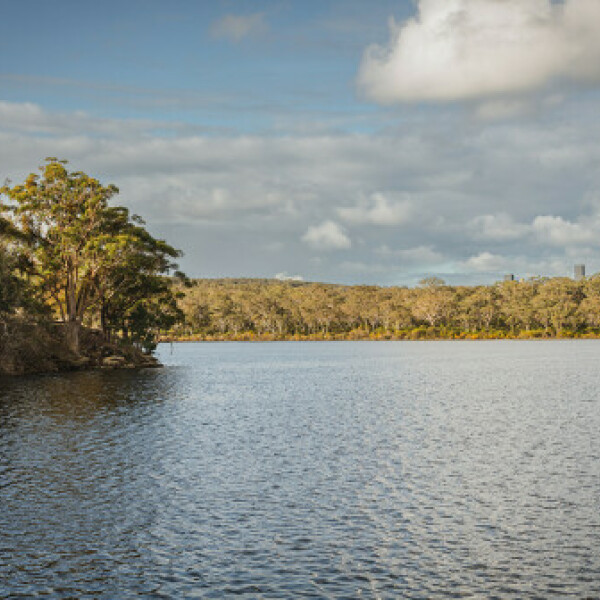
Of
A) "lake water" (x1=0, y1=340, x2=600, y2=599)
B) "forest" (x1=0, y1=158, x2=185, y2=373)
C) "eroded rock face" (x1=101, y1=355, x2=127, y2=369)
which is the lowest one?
"lake water" (x1=0, y1=340, x2=600, y2=599)

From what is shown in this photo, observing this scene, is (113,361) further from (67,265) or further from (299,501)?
(299,501)

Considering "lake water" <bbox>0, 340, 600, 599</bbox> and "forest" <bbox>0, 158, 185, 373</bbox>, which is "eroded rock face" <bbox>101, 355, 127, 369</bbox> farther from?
"lake water" <bbox>0, 340, 600, 599</bbox>

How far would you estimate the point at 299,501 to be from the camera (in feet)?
71.0

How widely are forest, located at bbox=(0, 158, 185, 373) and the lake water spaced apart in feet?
97.8

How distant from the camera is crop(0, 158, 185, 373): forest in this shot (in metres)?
73.5

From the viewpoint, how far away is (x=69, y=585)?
48.8 feet

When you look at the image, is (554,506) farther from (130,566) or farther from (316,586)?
(130,566)

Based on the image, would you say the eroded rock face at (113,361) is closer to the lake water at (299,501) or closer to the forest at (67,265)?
the forest at (67,265)

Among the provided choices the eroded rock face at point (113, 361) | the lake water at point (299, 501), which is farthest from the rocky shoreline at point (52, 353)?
the lake water at point (299, 501)

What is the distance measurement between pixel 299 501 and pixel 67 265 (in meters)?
64.6

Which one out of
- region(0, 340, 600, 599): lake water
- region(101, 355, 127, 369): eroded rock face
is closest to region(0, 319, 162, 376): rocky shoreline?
region(101, 355, 127, 369): eroded rock face

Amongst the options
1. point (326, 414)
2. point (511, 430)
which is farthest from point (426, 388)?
point (511, 430)

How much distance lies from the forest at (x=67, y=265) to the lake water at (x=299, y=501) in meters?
29.8

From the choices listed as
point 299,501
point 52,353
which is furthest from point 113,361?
point 299,501
